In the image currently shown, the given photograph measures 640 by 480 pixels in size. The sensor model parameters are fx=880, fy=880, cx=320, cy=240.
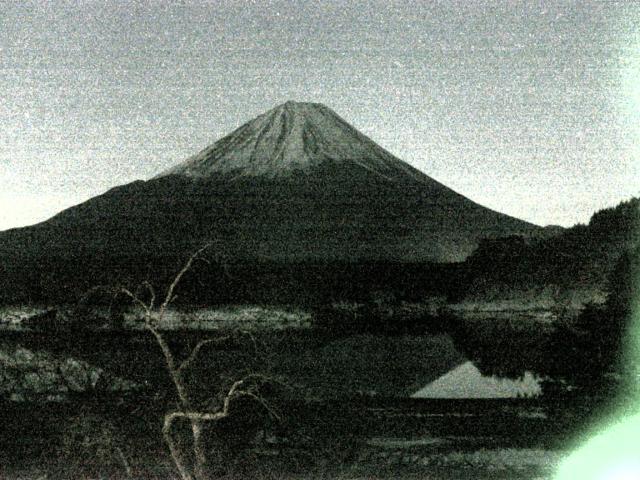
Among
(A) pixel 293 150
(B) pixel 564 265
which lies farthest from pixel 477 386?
(A) pixel 293 150

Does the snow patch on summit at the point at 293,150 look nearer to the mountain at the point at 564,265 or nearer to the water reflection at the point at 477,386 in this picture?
the mountain at the point at 564,265

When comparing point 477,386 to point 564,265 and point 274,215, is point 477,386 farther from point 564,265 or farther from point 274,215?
point 274,215

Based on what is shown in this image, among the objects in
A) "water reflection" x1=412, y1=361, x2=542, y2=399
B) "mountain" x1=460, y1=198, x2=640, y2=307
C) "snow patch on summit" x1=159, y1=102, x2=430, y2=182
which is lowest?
"water reflection" x1=412, y1=361, x2=542, y2=399

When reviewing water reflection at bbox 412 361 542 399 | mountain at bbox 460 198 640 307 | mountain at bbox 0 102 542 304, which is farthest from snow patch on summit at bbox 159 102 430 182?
water reflection at bbox 412 361 542 399

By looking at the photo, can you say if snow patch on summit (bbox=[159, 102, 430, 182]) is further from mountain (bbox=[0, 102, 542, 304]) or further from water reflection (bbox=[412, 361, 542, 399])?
water reflection (bbox=[412, 361, 542, 399])

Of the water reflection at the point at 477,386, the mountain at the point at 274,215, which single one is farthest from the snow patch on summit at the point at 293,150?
the water reflection at the point at 477,386

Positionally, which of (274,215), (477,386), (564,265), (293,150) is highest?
(293,150)

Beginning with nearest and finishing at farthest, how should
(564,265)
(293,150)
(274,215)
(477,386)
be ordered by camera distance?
(477,386), (564,265), (274,215), (293,150)
